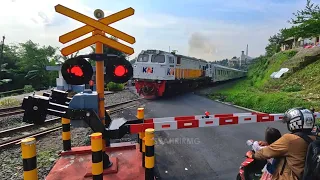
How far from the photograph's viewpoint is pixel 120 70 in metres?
3.66

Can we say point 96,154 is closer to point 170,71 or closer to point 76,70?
point 76,70

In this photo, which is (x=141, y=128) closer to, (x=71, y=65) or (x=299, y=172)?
(x=71, y=65)

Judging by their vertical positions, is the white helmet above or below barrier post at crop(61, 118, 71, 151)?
above

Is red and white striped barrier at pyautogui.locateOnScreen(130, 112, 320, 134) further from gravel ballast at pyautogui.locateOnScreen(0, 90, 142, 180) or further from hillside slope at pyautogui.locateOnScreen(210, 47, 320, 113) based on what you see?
hillside slope at pyautogui.locateOnScreen(210, 47, 320, 113)

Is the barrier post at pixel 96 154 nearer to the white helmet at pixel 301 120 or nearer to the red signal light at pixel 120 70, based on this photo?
the red signal light at pixel 120 70

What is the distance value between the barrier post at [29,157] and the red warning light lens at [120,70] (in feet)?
4.87

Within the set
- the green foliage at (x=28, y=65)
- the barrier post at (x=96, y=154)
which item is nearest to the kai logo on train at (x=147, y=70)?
the barrier post at (x=96, y=154)

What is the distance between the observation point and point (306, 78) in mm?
14711

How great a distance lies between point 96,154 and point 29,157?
779mm

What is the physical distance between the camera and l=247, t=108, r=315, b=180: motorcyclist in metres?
2.31

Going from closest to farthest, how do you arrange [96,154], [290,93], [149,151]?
1. [96,154]
2. [149,151]
3. [290,93]

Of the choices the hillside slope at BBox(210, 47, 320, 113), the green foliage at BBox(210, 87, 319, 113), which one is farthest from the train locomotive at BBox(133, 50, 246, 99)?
the green foliage at BBox(210, 87, 319, 113)

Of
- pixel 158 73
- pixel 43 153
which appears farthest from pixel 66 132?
pixel 158 73

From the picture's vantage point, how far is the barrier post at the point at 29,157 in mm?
2754
